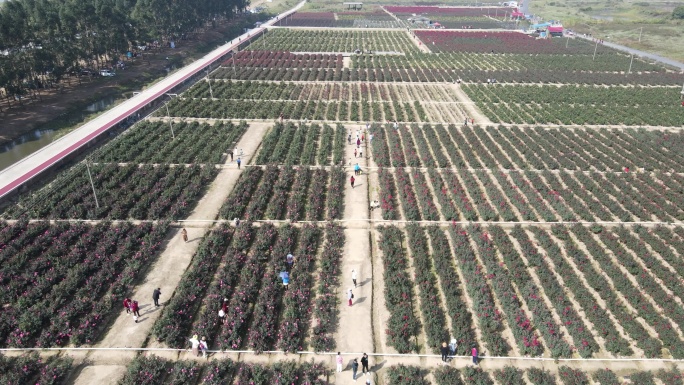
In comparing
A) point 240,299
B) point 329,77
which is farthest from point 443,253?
point 329,77

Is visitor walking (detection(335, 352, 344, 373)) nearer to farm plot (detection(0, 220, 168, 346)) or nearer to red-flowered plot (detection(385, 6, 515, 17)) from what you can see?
farm plot (detection(0, 220, 168, 346))

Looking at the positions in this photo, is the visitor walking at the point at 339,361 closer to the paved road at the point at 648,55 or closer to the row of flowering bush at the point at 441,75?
the row of flowering bush at the point at 441,75

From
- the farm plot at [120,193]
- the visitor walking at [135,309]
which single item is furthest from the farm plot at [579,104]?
the visitor walking at [135,309]

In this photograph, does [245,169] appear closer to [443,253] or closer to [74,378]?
[443,253]

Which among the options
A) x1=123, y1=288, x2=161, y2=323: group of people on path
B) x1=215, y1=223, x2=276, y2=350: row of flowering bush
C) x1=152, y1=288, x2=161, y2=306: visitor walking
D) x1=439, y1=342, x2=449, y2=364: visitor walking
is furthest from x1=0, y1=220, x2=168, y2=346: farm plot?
x1=439, y1=342, x2=449, y2=364: visitor walking

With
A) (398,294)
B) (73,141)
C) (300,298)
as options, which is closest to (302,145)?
(73,141)

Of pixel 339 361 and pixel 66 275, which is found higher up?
pixel 66 275

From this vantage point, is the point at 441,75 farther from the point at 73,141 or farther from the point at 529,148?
the point at 73,141
